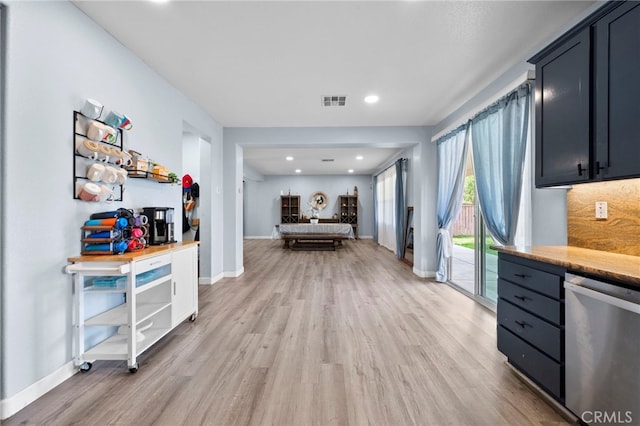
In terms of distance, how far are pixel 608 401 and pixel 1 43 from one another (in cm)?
370

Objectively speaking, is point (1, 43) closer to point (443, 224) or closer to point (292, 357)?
point (292, 357)

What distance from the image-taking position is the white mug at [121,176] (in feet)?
7.27

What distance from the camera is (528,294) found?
5.76 feet

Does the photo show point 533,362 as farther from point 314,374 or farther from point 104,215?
point 104,215

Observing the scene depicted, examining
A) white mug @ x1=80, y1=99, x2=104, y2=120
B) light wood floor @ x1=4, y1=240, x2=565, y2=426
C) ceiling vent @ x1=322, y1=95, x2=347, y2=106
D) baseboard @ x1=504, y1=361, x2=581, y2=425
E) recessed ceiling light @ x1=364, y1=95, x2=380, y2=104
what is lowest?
light wood floor @ x1=4, y1=240, x2=565, y2=426

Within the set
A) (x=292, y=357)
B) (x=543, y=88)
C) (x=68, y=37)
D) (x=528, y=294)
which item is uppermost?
(x=68, y=37)

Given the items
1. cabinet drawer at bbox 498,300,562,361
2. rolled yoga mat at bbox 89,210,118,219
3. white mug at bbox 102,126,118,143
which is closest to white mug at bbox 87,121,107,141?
white mug at bbox 102,126,118,143

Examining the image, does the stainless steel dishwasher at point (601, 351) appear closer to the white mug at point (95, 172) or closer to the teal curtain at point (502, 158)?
the teal curtain at point (502, 158)

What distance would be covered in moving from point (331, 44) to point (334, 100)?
46.8 inches

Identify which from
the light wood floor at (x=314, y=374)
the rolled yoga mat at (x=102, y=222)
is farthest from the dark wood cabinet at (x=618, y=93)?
the rolled yoga mat at (x=102, y=222)

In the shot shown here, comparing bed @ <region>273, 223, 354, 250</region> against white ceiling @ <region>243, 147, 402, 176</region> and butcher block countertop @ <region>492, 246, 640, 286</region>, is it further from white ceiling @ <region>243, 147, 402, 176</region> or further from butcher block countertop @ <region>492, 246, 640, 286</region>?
butcher block countertop @ <region>492, 246, 640, 286</region>

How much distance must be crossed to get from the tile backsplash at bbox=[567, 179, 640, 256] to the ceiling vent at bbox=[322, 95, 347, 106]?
252cm

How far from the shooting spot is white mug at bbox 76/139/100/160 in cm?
197

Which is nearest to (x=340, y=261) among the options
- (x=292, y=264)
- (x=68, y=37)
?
(x=292, y=264)
